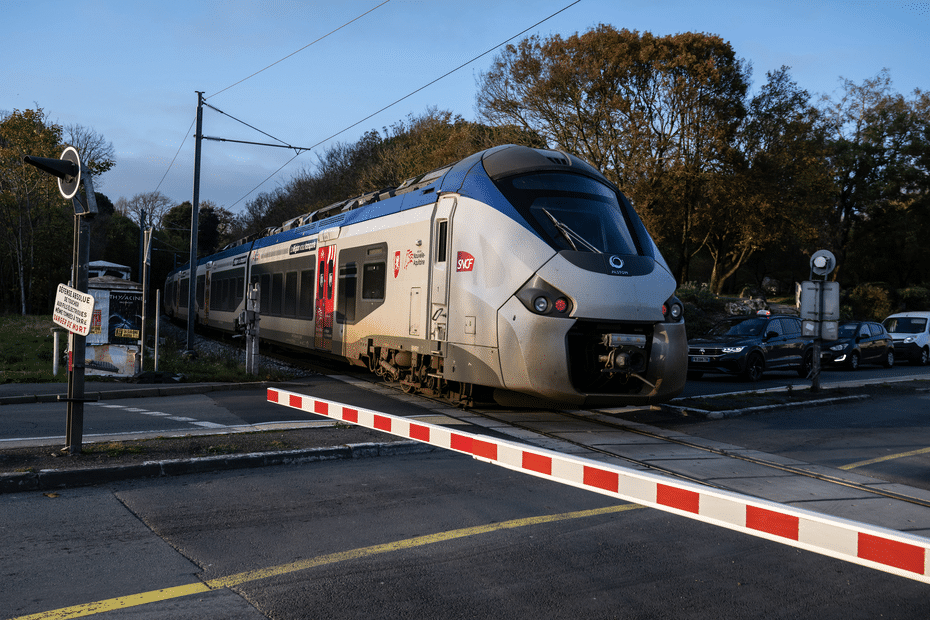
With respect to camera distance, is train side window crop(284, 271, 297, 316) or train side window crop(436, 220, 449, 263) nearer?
train side window crop(436, 220, 449, 263)

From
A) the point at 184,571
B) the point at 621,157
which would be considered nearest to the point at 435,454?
the point at 184,571

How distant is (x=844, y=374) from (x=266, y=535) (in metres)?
19.4

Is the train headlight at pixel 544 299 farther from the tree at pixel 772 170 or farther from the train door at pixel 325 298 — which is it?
the tree at pixel 772 170

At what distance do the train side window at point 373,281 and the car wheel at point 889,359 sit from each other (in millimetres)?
19000

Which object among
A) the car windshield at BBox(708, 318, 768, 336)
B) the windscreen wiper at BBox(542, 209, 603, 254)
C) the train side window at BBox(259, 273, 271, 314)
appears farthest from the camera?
the train side window at BBox(259, 273, 271, 314)

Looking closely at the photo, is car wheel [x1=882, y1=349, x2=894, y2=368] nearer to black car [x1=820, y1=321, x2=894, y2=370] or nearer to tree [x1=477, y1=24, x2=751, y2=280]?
black car [x1=820, y1=321, x2=894, y2=370]

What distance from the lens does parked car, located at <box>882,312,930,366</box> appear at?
25.6 m

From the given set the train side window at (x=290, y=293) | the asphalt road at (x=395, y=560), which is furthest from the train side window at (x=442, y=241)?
the train side window at (x=290, y=293)

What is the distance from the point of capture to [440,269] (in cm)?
1010

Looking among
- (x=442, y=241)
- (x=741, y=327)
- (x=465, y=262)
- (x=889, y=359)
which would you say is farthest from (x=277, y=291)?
(x=889, y=359)

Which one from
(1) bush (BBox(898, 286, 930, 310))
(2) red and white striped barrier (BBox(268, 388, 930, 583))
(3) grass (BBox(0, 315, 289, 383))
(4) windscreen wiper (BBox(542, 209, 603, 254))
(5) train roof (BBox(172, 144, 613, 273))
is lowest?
(3) grass (BBox(0, 315, 289, 383))

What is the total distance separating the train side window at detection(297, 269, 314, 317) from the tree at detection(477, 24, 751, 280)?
16.7 metres

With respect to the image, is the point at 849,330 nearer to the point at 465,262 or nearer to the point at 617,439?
the point at 617,439

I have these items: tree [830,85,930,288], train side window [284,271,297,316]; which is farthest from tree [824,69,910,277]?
train side window [284,271,297,316]
